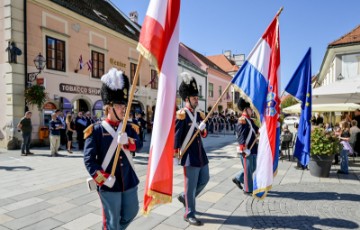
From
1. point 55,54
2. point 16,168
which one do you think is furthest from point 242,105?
point 55,54

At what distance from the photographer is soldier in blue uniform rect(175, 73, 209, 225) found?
3900 mm

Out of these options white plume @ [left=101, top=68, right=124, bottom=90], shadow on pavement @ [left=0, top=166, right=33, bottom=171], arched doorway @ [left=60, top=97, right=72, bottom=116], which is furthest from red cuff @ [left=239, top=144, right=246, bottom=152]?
arched doorway @ [left=60, top=97, right=72, bottom=116]

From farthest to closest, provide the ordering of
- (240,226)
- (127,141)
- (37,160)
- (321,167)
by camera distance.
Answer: (37,160), (321,167), (240,226), (127,141)

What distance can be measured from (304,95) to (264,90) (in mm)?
2538

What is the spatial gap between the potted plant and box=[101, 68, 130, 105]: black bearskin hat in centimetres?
560

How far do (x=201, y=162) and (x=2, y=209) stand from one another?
3.50 metres

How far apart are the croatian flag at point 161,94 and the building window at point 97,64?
555 inches

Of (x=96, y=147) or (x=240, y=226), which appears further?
(x=240, y=226)

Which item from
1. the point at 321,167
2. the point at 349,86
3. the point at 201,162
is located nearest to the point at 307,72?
the point at 349,86

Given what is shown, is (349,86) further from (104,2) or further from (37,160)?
(104,2)

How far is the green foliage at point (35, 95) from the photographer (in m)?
11.5

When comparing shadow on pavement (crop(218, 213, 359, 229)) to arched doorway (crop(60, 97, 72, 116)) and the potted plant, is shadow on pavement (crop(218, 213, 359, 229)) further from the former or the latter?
arched doorway (crop(60, 97, 72, 116))

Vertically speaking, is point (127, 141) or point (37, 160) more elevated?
point (127, 141)

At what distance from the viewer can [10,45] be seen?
11328 mm
